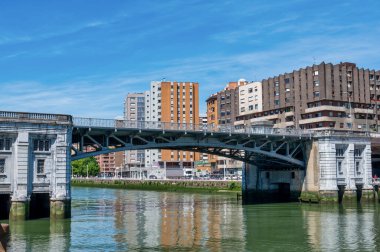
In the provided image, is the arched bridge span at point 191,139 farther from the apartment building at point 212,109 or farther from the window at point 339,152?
the apartment building at point 212,109

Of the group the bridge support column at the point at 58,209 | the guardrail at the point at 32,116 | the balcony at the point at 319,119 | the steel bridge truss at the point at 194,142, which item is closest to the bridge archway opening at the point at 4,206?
the bridge support column at the point at 58,209

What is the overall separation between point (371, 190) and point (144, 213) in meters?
34.3

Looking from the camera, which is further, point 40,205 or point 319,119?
point 319,119

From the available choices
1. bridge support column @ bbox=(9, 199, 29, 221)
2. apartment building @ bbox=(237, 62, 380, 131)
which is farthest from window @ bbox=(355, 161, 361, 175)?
bridge support column @ bbox=(9, 199, 29, 221)

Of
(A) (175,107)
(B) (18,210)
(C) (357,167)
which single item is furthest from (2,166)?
(A) (175,107)

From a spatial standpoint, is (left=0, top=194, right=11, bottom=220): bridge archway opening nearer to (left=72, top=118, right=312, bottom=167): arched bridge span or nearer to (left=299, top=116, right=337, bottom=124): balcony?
(left=72, top=118, right=312, bottom=167): arched bridge span

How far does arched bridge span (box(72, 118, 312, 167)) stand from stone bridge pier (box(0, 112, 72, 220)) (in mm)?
3836

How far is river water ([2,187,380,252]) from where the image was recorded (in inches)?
1416

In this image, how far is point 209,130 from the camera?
63844 mm

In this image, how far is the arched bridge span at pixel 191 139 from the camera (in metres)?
56.2

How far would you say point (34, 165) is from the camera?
48500 millimetres

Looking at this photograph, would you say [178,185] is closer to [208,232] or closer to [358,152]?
[358,152]

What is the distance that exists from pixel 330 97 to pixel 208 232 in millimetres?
82366

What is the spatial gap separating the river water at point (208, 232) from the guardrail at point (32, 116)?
9.65 meters
